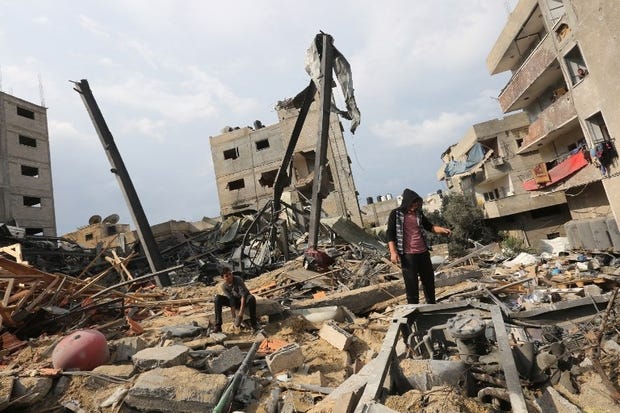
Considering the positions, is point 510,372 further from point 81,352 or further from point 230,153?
point 230,153

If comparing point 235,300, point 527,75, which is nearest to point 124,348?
point 235,300

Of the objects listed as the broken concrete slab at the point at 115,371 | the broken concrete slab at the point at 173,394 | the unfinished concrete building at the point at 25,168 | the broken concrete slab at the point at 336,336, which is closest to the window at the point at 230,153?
the unfinished concrete building at the point at 25,168

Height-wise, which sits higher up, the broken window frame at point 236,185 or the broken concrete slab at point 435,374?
the broken window frame at point 236,185

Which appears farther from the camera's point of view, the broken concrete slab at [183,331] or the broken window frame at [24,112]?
the broken window frame at [24,112]

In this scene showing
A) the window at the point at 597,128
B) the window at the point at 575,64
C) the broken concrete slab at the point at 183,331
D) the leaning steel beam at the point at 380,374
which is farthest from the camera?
the window at the point at 575,64

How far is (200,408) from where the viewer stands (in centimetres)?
275

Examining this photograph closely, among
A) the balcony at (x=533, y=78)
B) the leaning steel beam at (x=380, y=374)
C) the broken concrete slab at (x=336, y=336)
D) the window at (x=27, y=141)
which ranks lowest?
the broken concrete slab at (x=336, y=336)

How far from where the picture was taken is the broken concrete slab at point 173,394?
9.06ft

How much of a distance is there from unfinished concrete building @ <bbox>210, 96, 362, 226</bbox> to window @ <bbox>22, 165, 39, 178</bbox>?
596 inches

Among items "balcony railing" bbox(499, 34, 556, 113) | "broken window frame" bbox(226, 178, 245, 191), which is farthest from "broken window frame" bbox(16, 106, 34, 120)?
"balcony railing" bbox(499, 34, 556, 113)

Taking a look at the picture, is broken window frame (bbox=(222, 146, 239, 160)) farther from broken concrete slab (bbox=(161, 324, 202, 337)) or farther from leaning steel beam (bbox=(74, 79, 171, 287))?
broken concrete slab (bbox=(161, 324, 202, 337))

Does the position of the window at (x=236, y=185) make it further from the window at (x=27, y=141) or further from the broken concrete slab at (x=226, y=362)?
the broken concrete slab at (x=226, y=362)

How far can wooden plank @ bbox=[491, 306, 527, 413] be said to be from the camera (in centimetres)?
168

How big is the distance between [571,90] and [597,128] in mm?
1911
